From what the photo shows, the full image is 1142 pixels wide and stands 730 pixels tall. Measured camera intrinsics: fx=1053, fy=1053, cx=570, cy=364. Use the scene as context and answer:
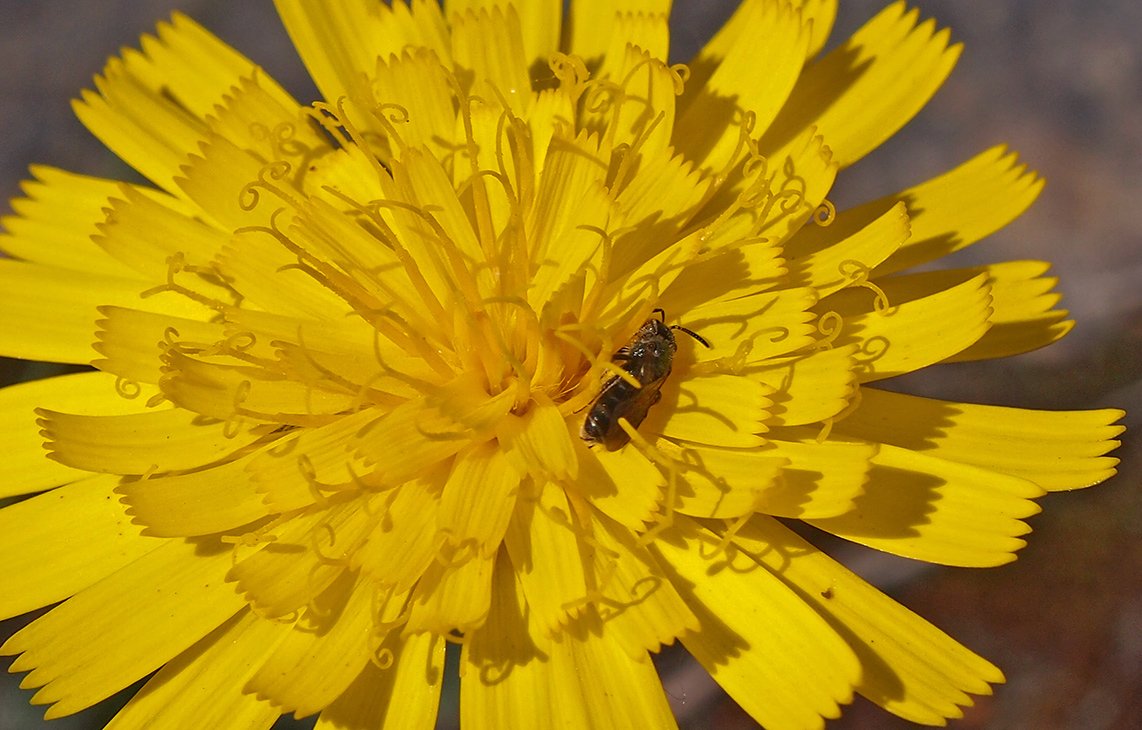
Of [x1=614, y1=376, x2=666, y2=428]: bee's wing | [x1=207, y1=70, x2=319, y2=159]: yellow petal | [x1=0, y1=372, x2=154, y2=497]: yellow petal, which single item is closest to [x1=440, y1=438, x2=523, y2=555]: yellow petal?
[x1=614, y1=376, x2=666, y2=428]: bee's wing

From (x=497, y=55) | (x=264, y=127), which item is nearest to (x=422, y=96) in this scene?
(x=497, y=55)

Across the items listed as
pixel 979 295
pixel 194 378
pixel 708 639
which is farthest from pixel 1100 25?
pixel 194 378

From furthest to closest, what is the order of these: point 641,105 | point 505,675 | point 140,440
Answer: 1. point 641,105
2. point 140,440
3. point 505,675

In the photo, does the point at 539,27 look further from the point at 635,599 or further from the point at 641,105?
the point at 635,599

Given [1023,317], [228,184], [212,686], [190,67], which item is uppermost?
[190,67]

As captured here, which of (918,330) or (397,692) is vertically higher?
(918,330)

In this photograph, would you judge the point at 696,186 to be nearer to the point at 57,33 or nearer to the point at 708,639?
the point at 708,639
